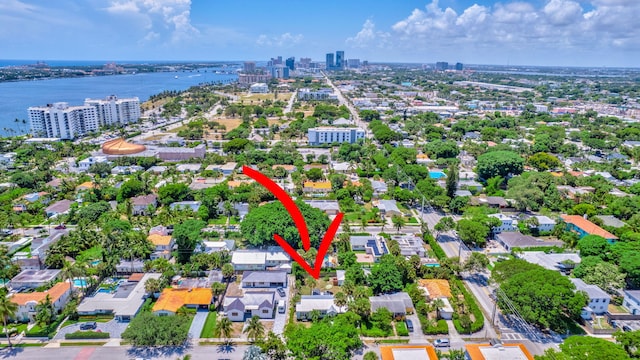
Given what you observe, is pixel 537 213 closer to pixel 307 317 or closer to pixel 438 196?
→ pixel 438 196

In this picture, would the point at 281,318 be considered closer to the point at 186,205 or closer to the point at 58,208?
the point at 186,205

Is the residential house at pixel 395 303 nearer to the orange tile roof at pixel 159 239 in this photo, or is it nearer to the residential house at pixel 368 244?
the residential house at pixel 368 244

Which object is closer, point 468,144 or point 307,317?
point 307,317

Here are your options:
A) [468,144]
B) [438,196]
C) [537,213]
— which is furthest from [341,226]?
[468,144]

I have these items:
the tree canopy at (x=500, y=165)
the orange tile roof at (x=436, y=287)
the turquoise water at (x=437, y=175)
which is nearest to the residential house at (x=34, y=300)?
the orange tile roof at (x=436, y=287)

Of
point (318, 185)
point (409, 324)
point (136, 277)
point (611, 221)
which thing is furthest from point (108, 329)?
point (611, 221)
